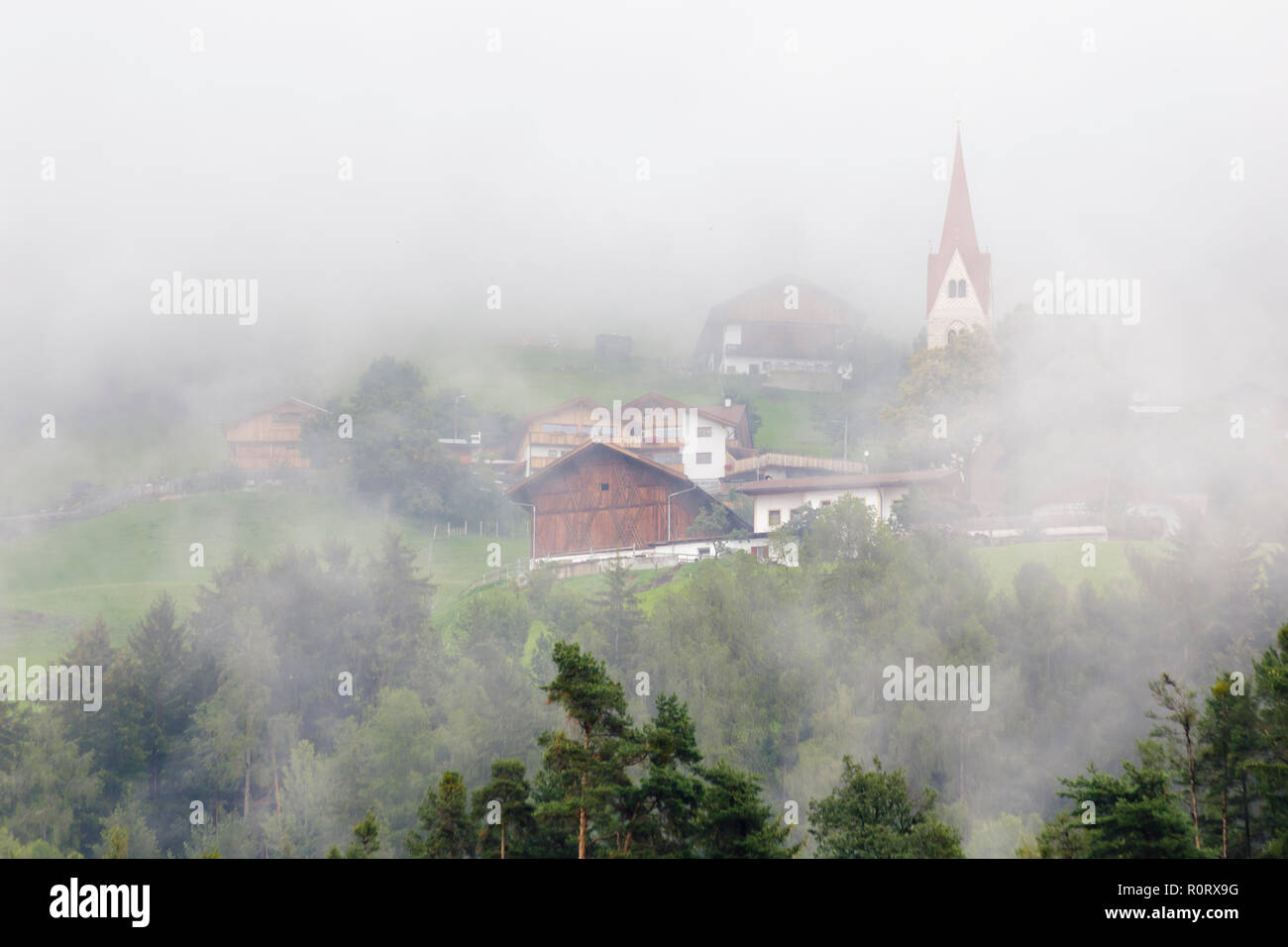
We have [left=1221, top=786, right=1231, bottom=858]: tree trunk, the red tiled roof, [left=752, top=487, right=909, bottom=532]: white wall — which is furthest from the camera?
the red tiled roof

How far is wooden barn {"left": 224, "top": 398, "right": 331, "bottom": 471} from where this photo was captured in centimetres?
4788

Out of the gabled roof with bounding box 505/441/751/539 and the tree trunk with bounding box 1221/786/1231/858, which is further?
the gabled roof with bounding box 505/441/751/539

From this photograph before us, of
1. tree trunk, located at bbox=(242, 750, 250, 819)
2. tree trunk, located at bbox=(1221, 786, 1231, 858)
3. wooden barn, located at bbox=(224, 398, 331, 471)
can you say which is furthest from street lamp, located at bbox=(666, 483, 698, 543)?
tree trunk, located at bbox=(1221, 786, 1231, 858)

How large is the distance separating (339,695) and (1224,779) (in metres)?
23.3

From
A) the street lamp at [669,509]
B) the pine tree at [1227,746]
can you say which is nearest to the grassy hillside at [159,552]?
the street lamp at [669,509]

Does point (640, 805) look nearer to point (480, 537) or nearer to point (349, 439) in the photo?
point (480, 537)

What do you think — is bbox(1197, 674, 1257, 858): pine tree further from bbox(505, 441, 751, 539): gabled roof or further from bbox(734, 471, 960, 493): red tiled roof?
bbox(505, 441, 751, 539): gabled roof

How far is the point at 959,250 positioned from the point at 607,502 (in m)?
30.5

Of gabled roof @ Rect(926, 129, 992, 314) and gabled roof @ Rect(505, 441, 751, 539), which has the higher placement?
gabled roof @ Rect(926, 129, 992, 314)

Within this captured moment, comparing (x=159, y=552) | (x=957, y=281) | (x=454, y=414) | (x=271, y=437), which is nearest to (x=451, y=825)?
(x=159, y=552)

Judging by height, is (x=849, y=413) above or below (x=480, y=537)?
above
